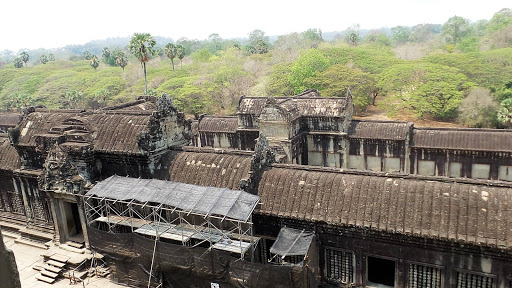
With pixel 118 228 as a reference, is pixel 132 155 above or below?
above

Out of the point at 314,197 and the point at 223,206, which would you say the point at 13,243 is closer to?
the point at 223,206

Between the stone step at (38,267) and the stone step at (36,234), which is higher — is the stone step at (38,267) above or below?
below

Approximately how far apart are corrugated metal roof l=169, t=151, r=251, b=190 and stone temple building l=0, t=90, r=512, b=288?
69 mm

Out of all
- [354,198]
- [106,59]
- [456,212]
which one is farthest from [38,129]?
[106,59]

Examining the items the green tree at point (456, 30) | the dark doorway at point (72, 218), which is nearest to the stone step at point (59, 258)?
the dark doorway at point (72, 218)

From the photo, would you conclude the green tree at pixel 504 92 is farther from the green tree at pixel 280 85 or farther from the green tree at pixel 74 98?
the green tree at pixel 74 98

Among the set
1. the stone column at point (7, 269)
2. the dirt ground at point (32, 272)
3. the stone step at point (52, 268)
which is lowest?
the dirt ground at point (32, 272)

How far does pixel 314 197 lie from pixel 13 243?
20.8 m

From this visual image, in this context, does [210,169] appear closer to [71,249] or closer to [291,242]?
[291,242]

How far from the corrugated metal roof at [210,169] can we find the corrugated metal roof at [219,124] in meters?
16.3

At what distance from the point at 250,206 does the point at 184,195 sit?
342 cm

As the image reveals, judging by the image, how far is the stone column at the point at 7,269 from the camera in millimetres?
4129

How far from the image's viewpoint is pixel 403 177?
16359 millimetres

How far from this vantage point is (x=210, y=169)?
20.5 metres
